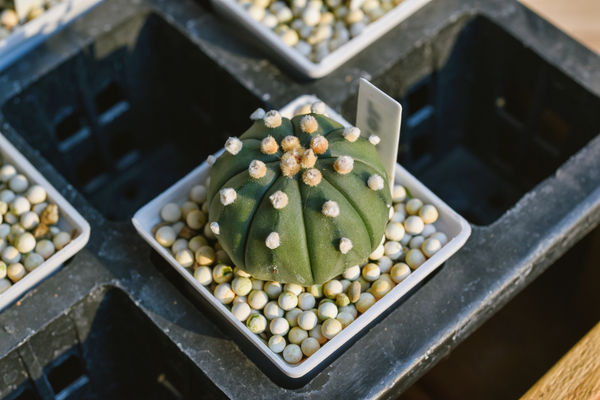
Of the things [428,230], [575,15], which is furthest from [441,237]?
[575,15]

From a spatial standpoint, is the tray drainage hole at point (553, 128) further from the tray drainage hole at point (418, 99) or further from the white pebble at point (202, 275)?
the white pebble at point (202, 275)

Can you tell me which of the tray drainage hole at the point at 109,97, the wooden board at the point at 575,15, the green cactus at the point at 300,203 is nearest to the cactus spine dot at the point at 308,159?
the green cactus at the point at 300,203

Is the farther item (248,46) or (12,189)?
(248,46)

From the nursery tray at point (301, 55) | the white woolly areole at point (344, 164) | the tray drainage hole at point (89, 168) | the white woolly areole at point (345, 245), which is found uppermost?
the white woolly areole at point (344, 164)

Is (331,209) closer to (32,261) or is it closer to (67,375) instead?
(32,261)

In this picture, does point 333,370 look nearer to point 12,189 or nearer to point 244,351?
point 244,351

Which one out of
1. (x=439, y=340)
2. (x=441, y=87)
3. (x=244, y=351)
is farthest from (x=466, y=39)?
(x=244, y=351)

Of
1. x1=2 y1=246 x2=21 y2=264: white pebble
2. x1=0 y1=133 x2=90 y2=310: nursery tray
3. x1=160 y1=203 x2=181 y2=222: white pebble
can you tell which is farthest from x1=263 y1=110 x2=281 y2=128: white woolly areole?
x1=2 y1=246 x2=21 y2=264: white pebble
